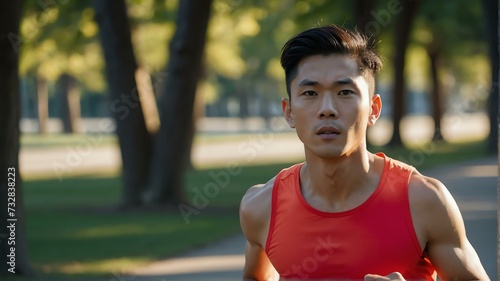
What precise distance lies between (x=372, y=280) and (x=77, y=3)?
1971cm

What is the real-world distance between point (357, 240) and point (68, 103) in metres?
63.3

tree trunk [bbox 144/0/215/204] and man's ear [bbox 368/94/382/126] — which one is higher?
man's ear [bbox 368/94/382/126]

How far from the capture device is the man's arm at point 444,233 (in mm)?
3205

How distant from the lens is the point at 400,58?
36344 mm

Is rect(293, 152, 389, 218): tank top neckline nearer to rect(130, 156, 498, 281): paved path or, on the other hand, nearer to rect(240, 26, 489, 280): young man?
rect(240, 26, 489, 280): young man

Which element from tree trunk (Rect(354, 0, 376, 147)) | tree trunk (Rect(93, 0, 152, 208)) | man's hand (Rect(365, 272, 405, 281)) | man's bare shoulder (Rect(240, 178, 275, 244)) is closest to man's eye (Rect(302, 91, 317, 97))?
man's bare shoulder (Rect(240, 178, 275, 244))

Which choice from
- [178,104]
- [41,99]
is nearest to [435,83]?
[178,104]

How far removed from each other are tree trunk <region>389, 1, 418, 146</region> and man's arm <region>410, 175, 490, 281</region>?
1175 inches

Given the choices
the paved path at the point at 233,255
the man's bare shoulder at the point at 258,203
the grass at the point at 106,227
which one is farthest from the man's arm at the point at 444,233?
the grass at the point at 106,227

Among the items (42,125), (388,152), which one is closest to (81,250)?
(388,152)

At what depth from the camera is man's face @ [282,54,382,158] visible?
10.5 ft

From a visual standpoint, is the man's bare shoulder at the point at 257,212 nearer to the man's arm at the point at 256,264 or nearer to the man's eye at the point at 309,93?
the man's arm at the point at 256,264

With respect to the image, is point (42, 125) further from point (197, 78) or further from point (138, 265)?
point (138, 265)

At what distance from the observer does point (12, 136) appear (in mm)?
11273
